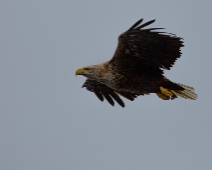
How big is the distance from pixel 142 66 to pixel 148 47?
576 mm

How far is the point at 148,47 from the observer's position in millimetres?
13320

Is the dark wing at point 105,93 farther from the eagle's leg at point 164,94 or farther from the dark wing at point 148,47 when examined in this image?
the dark wing at point 148,47

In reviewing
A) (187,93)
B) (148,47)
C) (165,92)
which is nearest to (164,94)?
(165,92)

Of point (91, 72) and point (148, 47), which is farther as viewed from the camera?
point (91, 72)

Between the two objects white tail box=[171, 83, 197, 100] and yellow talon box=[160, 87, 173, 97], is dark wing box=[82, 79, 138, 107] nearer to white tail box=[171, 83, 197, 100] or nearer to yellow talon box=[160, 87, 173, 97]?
white tail box=[171, 83, 197, 100]

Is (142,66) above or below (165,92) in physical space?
above

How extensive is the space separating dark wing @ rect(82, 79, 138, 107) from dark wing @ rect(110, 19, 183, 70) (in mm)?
1833

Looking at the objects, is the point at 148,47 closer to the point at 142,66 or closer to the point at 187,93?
the point at 142,66

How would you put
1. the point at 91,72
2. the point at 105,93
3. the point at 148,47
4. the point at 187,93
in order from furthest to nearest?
the point at 105,93 → the point at 187,93 → the point at 91,72 → the point at 148,47

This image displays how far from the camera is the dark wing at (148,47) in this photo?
13094 mm

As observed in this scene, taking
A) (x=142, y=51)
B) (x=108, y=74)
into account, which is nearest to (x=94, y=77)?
(x=108, y=74)

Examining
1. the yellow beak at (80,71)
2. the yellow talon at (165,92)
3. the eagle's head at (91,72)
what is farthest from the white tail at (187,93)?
the yellow beak at (80,71)

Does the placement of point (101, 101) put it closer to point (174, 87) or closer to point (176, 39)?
point (174, 87)

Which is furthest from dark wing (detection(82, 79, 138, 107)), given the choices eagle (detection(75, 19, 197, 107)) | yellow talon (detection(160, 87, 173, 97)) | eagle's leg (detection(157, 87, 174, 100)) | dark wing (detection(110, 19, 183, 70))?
dark wing (detection(110, 19, 183, 70))
